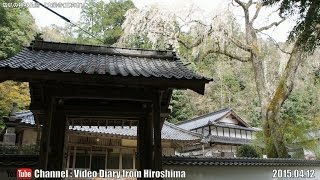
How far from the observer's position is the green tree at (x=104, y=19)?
123 feet

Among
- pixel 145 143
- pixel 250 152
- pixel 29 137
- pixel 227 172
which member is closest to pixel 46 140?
pixel 145 143

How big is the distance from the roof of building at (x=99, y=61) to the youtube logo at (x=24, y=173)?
218cm

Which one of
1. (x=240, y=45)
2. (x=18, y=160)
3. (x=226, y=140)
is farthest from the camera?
(x=226, y=140)

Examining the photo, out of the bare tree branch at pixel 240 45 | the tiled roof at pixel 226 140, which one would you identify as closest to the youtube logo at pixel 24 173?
the bare tree branch at pixel 240 45

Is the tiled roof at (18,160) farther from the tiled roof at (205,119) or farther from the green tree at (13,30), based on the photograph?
the tiled roof at (205,119)

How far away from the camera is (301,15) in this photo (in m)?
6.10

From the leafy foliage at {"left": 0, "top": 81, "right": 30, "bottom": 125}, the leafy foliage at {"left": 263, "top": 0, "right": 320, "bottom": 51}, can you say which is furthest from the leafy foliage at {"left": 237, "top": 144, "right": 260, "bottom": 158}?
the leafy foliage at {"left": 0, "top": 81, "right": 30, "bottom": 125}

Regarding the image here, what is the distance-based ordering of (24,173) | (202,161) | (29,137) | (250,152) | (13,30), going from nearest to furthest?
(24,173), (202,161), (250,152), (29,137), (13,30)

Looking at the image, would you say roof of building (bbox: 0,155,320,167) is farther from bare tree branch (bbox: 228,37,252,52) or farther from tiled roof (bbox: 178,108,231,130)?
tiled roof (bbox: 178,108,231,130)

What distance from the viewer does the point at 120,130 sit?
57.3ft

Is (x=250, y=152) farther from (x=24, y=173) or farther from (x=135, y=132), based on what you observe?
(x=24, y=173)

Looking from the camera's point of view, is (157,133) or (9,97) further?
(9,97)

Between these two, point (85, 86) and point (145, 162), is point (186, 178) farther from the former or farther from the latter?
point (85, 86)

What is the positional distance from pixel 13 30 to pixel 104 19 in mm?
13690
